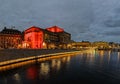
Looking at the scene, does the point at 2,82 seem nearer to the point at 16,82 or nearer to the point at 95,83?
the point at 16,82

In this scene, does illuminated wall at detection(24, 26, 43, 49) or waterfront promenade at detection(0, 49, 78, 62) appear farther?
illuminated wall at detection(24, 26, 43, 49)

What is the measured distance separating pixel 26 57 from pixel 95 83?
107 feet

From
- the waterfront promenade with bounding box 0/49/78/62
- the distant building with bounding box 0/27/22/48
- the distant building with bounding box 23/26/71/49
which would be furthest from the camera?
the distant building with bounding box 0/27/22/48

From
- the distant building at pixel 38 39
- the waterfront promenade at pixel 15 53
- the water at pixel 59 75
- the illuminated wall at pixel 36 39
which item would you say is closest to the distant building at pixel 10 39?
the distant building at pixel 38 39

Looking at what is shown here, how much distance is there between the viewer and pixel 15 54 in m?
48.3

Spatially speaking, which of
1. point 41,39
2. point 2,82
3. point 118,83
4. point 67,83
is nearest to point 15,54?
point 2,82

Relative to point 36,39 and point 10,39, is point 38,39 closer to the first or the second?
point 36,39

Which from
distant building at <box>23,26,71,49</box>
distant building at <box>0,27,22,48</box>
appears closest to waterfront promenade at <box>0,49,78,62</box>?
distant building at <box>23,26,71,49</box>

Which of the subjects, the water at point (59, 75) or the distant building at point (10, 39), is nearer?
the water at point (59, 75)

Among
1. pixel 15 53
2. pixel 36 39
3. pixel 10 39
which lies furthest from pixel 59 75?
pixel 10 39

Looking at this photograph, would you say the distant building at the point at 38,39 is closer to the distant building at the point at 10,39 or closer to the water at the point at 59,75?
the distant building at the point at 10,39

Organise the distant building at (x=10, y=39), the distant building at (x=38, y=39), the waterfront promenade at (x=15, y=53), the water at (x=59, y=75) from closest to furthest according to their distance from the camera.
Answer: the water at (x=59, y=75)
the waterfront promenade at (x=15, y=53)
the distant building at (x=38, y=39)
the distant building at (x=10, y=39)

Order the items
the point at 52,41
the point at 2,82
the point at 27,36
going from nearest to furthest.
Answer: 1. the point at 2,82
2. the point at 27,36
3. the point at 52,41

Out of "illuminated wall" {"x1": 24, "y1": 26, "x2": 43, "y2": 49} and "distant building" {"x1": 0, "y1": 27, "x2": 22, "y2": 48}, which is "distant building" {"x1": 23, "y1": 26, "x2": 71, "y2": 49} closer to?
"illuminated wall" {"x1": 24, "y1": 26, "x2": 43, "y2": 49}
